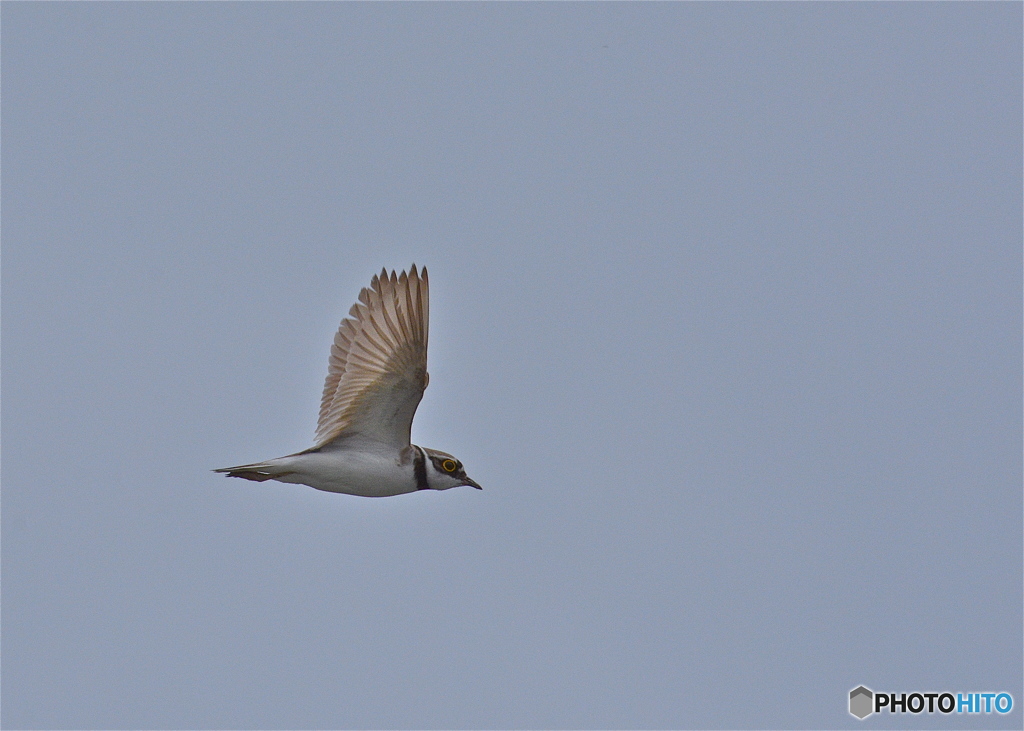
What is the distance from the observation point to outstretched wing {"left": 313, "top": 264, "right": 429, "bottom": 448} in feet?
57.3

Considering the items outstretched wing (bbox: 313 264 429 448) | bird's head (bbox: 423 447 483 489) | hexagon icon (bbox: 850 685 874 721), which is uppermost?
outstretched wing (bbox: 313 264 429 448)

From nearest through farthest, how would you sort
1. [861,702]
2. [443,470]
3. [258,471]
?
1. [258,471]
2. [443,470]
3. [861,702]

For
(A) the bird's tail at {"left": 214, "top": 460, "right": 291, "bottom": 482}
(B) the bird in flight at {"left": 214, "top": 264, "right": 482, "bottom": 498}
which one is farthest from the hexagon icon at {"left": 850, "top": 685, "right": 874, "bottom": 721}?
(A) the bird's tail at {"left": 214, "top": 460, "right": 291, "bottom": 482}

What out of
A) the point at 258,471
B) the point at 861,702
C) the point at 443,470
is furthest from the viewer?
the point at 861,702

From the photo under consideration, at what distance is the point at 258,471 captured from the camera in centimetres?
1683

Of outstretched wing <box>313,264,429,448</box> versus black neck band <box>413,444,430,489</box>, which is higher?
outstretched wing <box>313,264,429,448</box>

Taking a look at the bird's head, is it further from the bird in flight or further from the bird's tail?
the bird's tail

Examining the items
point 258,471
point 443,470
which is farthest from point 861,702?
point 258,471

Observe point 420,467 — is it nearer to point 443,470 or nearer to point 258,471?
point 443,470

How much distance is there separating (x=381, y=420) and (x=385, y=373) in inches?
23.1

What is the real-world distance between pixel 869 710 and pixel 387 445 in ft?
29.4

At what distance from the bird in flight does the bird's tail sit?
0.5 inches

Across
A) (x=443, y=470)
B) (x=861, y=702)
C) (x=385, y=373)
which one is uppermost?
(x=385, y=373)

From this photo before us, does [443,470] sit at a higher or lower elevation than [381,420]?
lower
